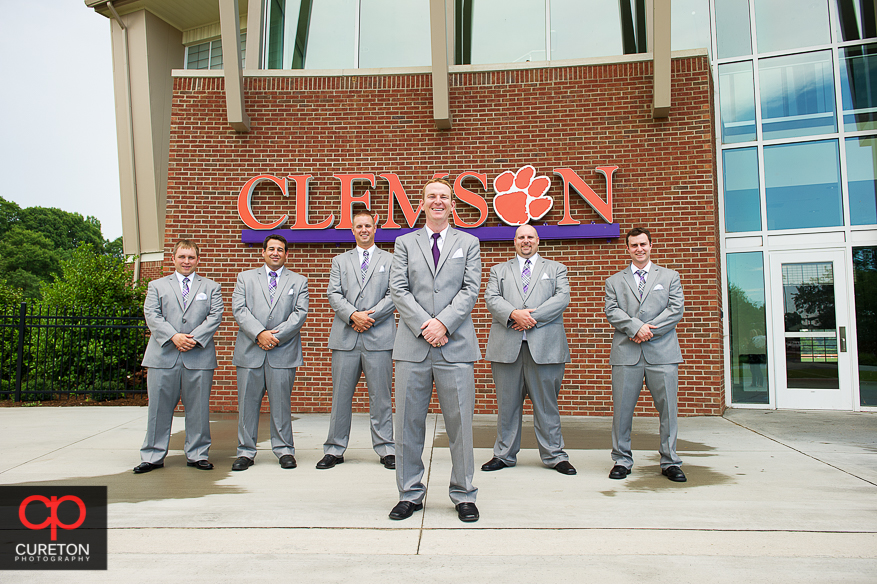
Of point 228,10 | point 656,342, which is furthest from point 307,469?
point 228,10

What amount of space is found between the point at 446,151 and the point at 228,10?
3.88 metres

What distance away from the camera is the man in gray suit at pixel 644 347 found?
4555 mm

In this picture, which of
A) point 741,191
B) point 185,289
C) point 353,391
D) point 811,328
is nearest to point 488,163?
point 741,191

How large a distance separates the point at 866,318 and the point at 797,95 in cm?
366

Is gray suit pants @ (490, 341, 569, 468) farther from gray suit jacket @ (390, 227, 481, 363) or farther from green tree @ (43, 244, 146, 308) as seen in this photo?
green tree @ (43, 244, 146, 308)

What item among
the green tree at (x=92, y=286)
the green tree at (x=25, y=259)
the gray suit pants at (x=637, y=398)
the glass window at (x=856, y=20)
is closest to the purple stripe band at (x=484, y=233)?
the gray suit pants at (x=637, y=398)

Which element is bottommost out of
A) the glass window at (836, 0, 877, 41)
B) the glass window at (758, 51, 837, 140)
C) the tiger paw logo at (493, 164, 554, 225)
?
the tiger paw logo at (493, 164, 554, 225)

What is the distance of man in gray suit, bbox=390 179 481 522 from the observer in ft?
11.5

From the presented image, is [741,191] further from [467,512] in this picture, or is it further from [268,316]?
[467,512]

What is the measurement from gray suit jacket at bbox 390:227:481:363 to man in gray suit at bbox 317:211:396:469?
129 centimetres

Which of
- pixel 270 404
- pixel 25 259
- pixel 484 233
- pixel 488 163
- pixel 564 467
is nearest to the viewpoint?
pixel 564 467

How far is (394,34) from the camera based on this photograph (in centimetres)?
906

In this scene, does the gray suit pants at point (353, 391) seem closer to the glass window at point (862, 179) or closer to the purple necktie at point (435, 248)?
the purple necktie at point (435, 248)

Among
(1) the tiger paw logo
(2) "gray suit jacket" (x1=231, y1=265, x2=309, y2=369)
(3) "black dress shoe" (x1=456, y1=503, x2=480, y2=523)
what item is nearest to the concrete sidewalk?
(3) "black dress shoe" (x1=456, y1=503, x2=480, y2=523)
